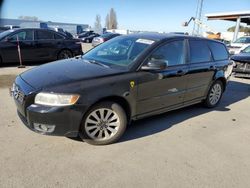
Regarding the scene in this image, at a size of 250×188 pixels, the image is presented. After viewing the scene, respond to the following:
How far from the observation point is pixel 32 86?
3.46 meters

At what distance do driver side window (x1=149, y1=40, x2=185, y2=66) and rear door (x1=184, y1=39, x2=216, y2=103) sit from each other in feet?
0.86

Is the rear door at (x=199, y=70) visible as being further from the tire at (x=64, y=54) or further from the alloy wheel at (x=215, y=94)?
the tire at (x=64, y=54)

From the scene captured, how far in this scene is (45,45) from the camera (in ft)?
35.0

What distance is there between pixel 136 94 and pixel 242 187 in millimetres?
1872

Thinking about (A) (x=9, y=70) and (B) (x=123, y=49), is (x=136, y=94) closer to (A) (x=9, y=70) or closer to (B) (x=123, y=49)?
(B) (x=123, y=49)

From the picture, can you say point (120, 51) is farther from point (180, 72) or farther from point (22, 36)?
point (22, 36)

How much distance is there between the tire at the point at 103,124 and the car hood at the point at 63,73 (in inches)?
18.4

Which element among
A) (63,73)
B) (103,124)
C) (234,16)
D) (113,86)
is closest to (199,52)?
(113,86)

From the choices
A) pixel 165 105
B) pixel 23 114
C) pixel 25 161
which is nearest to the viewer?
pixel 25 161

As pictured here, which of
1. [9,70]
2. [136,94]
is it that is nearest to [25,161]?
[136,94]

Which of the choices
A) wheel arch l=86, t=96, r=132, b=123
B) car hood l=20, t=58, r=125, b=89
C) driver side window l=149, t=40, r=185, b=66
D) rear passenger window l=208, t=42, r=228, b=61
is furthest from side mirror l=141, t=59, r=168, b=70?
rear passenger window l=208, t=42, r=228, b=61

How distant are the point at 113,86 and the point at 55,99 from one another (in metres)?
0.82

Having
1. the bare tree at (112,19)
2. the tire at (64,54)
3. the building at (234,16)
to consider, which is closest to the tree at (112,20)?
the bare tree at (112,19)

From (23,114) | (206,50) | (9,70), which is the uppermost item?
(206,50)
